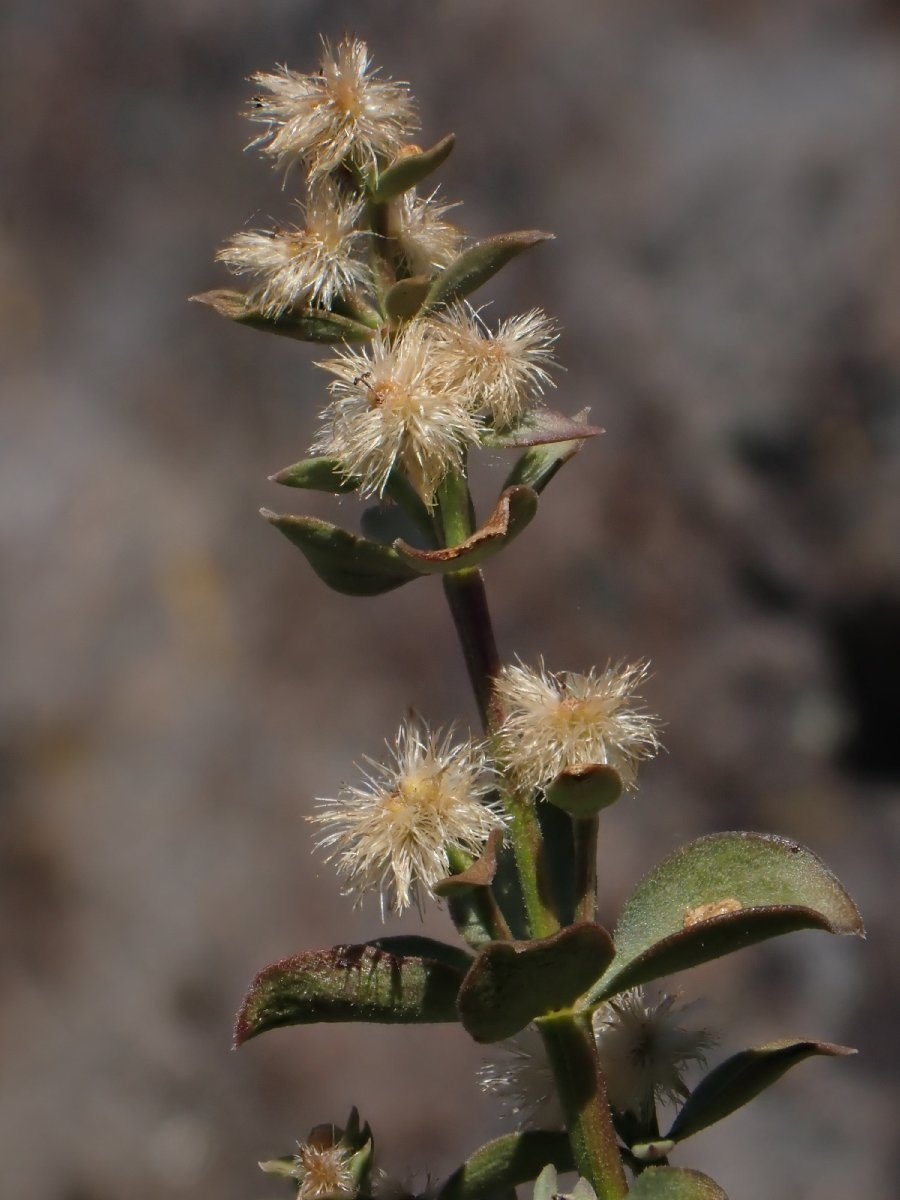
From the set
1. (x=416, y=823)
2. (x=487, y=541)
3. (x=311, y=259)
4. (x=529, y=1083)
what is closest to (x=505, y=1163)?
(x=529, y=1083)

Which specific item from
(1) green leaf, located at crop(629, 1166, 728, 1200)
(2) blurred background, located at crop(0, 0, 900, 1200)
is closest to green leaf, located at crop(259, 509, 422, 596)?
(1) green leaf, located at crop(629, 1166, 728, 1200)

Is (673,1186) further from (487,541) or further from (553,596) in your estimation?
(553,596)

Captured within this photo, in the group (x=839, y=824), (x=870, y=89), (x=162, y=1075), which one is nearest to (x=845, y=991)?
(x=839, y=824)

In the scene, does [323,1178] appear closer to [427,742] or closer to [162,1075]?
[427,742]

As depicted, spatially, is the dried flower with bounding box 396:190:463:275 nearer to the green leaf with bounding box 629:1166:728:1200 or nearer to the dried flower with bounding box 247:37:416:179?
the dried flower with bounding box 247:37:416:179

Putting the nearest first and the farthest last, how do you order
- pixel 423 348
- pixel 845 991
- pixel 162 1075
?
pixel 423 348 → pixel 845 991 → pixel 162 1075

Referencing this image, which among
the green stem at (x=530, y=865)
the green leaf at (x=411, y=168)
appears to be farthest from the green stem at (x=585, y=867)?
the green leaf at (x=411, y=168)

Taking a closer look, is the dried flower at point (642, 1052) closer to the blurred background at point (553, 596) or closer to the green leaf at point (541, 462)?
the green leaf at point (541, 462)
